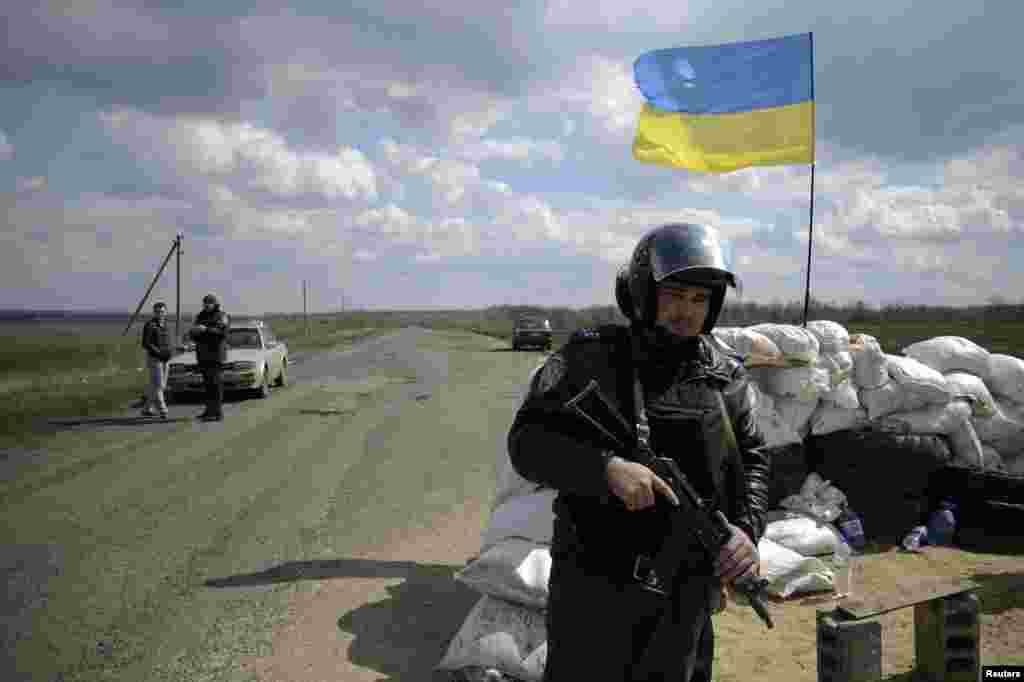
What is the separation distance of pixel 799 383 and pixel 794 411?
0.24 metres

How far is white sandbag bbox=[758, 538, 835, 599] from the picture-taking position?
15.4 feet

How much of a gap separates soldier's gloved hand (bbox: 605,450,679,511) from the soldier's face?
0.40m

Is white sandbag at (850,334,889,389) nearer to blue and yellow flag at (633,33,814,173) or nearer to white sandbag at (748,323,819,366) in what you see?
white sandbag at (748,323,819,366)

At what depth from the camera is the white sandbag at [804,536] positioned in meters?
5.03

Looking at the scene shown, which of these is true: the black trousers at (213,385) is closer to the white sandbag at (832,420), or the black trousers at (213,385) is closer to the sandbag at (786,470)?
the sandbag at (786,470)

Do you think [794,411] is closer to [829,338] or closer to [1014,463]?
[829,338]

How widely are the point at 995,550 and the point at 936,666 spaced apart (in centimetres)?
259

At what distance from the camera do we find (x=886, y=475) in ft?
19.2

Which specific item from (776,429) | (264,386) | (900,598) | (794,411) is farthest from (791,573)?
(264,386)

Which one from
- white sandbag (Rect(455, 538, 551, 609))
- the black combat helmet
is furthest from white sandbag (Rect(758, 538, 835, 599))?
the black combat helmet

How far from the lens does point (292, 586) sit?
488cm

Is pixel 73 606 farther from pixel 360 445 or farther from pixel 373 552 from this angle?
pixel 360 445

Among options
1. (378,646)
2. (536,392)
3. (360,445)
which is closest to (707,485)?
(536,392)

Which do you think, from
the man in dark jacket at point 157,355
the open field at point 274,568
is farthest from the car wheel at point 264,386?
the open field at point 274,568
